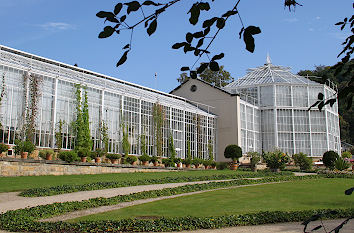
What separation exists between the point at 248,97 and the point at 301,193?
2464 cm

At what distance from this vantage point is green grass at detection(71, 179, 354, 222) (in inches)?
352

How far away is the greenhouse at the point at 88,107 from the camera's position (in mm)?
17781

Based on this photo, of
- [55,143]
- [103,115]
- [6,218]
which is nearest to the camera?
[6,218]

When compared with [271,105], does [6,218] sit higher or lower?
lower

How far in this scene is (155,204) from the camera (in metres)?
10.4

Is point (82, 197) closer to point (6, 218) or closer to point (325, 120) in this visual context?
point (6, 218)

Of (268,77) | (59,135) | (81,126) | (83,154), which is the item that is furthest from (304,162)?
(59,135)

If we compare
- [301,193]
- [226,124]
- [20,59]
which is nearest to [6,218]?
[301,193]

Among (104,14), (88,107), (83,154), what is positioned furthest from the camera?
(88,107)

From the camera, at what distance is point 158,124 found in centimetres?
2670

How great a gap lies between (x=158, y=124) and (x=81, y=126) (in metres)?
7.29

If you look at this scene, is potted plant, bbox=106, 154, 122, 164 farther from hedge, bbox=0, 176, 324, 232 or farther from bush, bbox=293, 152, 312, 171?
bush, bbox=293, 152, 312, 171

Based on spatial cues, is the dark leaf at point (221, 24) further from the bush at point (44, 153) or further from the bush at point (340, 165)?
the bush at point (340, 165)

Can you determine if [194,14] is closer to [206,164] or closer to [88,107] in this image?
[88,107]
